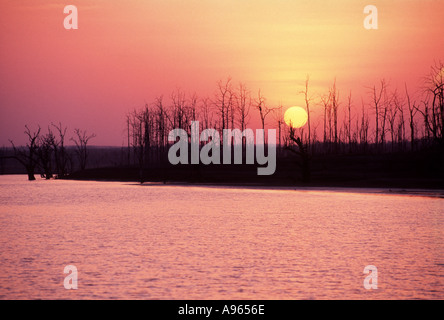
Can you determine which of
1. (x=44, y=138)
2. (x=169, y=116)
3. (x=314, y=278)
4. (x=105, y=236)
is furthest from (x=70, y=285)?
(x=44, y=138)

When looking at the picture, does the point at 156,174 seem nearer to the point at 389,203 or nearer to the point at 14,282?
the point at 389,203
